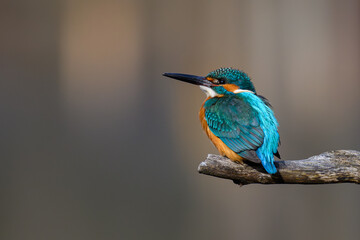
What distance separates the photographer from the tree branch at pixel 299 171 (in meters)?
1.22

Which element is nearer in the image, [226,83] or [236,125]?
[236,125]

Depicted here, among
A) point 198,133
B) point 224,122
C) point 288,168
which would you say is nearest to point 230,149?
point 224,122

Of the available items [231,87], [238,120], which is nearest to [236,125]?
[238,120]

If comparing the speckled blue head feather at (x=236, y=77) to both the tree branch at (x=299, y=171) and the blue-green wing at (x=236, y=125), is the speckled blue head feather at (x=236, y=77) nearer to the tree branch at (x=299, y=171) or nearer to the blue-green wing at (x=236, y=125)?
the blue-green wing at (x=236, y=125)

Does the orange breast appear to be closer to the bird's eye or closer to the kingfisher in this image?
the kingfisher

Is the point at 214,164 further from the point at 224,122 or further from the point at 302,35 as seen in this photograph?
the point at 302,35

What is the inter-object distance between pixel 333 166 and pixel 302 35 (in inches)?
59.6

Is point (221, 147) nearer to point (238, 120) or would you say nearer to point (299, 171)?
point (238, 120)

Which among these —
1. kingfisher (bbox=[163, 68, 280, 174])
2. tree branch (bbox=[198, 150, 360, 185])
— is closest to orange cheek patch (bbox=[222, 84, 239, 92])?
kingfisher (bbox=[163, 68, 280, 174])

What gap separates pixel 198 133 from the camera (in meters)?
2.48

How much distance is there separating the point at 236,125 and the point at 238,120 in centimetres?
2

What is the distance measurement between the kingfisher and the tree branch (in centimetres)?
4

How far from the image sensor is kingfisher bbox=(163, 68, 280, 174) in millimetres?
1354

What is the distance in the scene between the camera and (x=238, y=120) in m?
1.46
